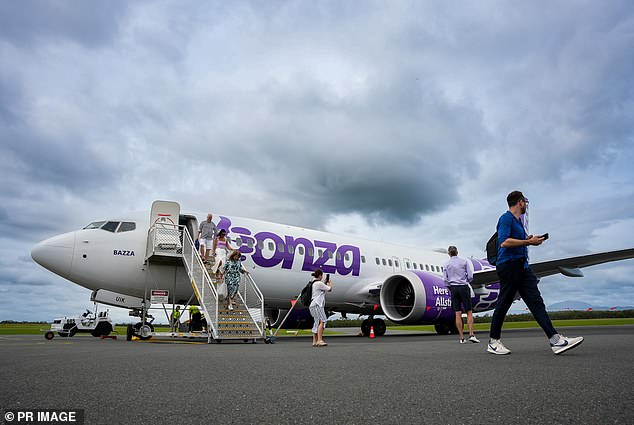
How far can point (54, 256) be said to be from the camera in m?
11.2

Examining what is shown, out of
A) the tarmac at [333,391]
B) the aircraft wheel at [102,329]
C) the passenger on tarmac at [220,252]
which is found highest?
the passenger on tarmac at [220,252]

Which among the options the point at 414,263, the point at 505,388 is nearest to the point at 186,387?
the point at 505,388

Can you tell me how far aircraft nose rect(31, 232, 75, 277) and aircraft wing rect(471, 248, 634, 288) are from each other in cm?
1165

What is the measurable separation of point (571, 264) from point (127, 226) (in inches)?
504

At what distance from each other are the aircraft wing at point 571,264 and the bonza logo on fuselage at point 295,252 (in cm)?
411

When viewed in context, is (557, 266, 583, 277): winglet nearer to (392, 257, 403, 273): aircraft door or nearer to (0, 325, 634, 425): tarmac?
(392, 257, 403, 273): aircraft door

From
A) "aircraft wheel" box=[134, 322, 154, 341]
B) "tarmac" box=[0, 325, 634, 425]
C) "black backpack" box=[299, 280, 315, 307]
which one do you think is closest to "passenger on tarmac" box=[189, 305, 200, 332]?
"aircraft wheel" box=[134, 322, 154, 341]

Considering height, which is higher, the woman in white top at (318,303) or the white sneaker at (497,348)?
the woman in white top at (318,303)

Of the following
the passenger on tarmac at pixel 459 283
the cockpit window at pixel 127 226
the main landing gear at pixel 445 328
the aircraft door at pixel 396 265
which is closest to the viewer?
the passenger on tarmac at pixel 459 283

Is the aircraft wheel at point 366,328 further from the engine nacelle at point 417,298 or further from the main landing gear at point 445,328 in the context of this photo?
the main landing gear at point 445,328

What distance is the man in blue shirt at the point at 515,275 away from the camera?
5461mm

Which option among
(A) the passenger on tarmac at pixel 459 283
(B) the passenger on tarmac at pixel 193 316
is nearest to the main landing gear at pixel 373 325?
(B) the passenger on tarmac at pixel 193 316

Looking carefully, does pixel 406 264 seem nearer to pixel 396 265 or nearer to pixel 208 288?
pixel 396 265

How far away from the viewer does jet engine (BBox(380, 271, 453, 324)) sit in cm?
1362
